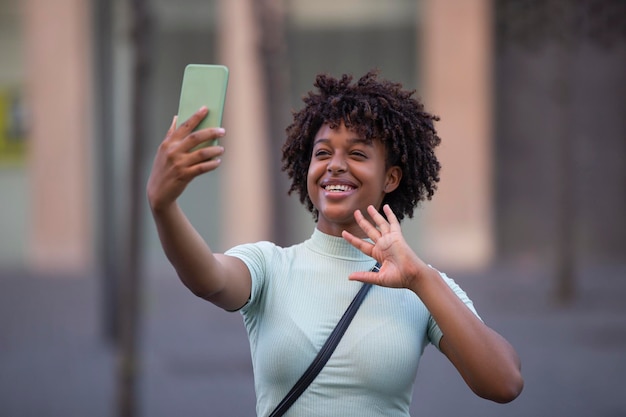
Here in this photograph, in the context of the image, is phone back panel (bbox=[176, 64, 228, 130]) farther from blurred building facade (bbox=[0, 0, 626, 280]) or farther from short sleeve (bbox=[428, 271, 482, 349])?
blurred building facade (bbox=[0, 0, 626, 280])

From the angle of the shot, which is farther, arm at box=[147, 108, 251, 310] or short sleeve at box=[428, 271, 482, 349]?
short sleeve at box=[428, 271, 482, 349]

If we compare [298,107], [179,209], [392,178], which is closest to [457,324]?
[392,178]

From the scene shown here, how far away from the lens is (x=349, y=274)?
9.16 ft

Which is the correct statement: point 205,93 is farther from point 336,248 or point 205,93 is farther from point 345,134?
point 336,248

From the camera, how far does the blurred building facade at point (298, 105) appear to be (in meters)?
16.9

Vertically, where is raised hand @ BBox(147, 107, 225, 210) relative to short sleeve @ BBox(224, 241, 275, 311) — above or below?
above

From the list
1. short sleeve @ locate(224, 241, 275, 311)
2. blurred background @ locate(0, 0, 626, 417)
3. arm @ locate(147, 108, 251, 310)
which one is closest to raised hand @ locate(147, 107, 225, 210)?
arm @ locate(147, 108, 251, 310)

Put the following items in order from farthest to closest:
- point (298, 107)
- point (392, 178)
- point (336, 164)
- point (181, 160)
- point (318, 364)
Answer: point (298, 107) < point (392, 178) < point (336, 164) < point (318, 364) < point (181, 160)

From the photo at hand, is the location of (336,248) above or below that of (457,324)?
above

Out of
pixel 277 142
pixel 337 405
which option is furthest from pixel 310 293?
pixel 277 142

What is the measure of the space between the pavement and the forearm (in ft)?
14.9

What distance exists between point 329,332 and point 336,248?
28 centimetres

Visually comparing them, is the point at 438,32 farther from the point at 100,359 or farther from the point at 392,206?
the point at 392,206

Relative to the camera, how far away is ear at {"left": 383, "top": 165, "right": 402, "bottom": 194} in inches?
115
